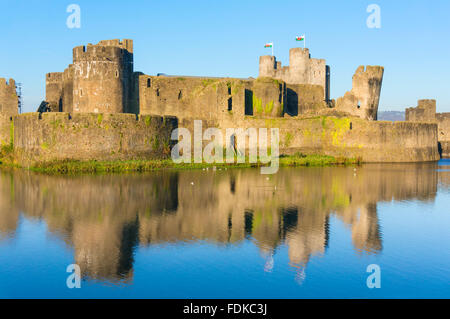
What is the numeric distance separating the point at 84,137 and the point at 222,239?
15836mm

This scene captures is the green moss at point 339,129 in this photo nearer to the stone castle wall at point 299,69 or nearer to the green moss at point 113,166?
the green moss at point 113,166

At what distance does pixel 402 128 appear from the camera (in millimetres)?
31656

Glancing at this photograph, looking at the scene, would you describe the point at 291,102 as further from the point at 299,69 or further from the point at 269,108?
the point at 299,69

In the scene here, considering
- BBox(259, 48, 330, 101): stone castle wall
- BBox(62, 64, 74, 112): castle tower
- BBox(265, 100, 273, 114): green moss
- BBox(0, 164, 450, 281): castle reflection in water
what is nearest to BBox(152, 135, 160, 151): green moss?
BBox(0, 164, 450, 281): castle reflection in water

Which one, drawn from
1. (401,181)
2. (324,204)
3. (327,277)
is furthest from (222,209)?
(401,181)

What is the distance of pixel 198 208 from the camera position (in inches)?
554

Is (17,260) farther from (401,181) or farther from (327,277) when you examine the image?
(401,181)

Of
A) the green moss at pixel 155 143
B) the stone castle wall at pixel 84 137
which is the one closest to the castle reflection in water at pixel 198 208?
the stone castle wall at pixel 84 137

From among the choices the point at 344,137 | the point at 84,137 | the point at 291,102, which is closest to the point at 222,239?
the point at 84,137

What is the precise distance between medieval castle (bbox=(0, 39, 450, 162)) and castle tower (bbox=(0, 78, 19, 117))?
0.06 metres

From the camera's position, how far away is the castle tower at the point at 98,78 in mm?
28125

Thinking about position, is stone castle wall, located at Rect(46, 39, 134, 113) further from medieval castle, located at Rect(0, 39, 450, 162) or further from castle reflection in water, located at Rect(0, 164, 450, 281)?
castle reflection in water, located at Rect(0, 164, 450, 281)
